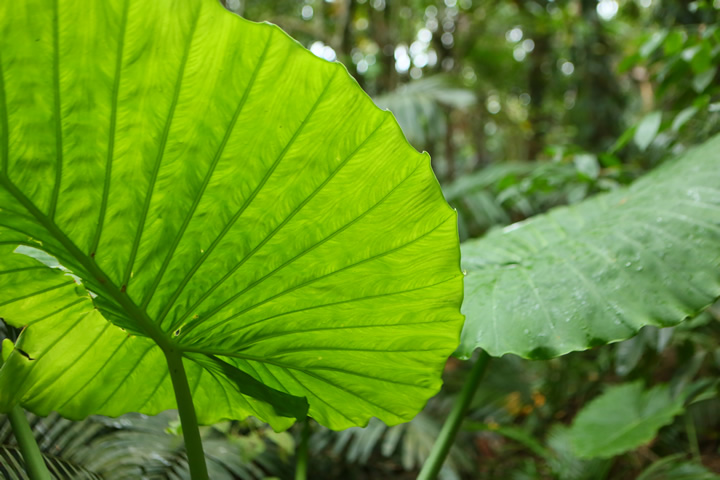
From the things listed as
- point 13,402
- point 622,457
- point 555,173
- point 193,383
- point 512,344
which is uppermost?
point 555,173

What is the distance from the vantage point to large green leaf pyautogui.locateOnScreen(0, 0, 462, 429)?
0.41m

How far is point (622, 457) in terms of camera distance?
6.86 feet

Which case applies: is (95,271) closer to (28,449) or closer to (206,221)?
(206,221)

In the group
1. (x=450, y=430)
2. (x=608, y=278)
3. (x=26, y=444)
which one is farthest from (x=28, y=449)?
(x=608, y=278)

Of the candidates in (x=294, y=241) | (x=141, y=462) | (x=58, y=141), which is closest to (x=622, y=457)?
(x=141, y=462)

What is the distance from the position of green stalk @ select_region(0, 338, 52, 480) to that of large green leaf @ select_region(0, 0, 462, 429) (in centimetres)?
5

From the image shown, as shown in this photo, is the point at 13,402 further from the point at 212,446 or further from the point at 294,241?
the point at 212,446

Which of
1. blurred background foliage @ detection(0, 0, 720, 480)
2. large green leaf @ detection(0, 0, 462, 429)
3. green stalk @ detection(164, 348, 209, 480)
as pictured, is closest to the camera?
large green leaf @ detection(0, 0, 462, 429)

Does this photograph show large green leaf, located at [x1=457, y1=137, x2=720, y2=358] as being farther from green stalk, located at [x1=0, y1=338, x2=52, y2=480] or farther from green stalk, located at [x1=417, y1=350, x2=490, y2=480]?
green stalk, located at [x1=0, y1=338, x2=52, y2=480]

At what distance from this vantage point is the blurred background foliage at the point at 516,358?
1.13 metres

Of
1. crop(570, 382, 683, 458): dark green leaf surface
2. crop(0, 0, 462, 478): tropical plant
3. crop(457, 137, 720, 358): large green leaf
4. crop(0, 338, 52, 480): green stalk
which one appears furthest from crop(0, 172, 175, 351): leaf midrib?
crop(570, 382, 683, 458): dark green leaf surface

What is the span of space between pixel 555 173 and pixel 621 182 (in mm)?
233

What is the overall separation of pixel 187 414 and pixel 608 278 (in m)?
0.56

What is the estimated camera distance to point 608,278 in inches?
28.0
